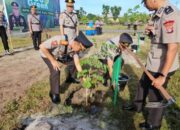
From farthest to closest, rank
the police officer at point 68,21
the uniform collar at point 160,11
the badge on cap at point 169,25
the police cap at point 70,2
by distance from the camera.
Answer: the police officer at point 68,21
the police cap at point 70,2
the uniform collar at point 160,11
the badge on cap at point 169,25

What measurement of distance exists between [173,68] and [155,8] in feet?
2.87

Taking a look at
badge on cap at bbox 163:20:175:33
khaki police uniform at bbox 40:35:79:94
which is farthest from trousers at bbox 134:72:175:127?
khaki police uniform at bbox 40:35:79:94

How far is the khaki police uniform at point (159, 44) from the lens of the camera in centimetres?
246

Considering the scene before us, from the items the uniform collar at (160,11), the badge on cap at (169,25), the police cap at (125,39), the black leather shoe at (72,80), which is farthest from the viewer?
the black leather shoe at (72,80)

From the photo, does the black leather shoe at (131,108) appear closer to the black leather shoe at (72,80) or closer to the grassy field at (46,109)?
the grassy field at (46,109)

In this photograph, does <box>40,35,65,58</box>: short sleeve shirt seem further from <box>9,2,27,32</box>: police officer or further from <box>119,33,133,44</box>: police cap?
<box>9,2,27,32</box>: police officer

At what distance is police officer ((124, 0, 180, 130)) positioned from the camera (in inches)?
97.4

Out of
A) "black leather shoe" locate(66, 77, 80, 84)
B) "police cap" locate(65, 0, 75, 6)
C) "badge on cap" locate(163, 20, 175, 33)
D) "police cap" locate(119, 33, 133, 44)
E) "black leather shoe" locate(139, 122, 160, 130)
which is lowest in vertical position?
"black leather shoe" locate(139, 122, 160, 130)

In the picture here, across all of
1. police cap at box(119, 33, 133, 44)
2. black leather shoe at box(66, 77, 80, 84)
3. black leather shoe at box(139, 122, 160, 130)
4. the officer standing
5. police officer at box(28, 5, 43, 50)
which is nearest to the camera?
black leather shoe at box(139, 122, 160, 130)

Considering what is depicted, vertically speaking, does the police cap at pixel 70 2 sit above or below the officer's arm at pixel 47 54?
above

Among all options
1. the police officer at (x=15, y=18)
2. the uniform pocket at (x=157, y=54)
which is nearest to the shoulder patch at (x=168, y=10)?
the uniform pocket at (x=157, y=54)

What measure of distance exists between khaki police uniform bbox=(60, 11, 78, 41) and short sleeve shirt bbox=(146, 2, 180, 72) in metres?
4.13

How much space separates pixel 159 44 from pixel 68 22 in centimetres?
452

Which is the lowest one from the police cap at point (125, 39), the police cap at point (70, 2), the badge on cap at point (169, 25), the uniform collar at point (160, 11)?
the police cap at point (125, 39)
